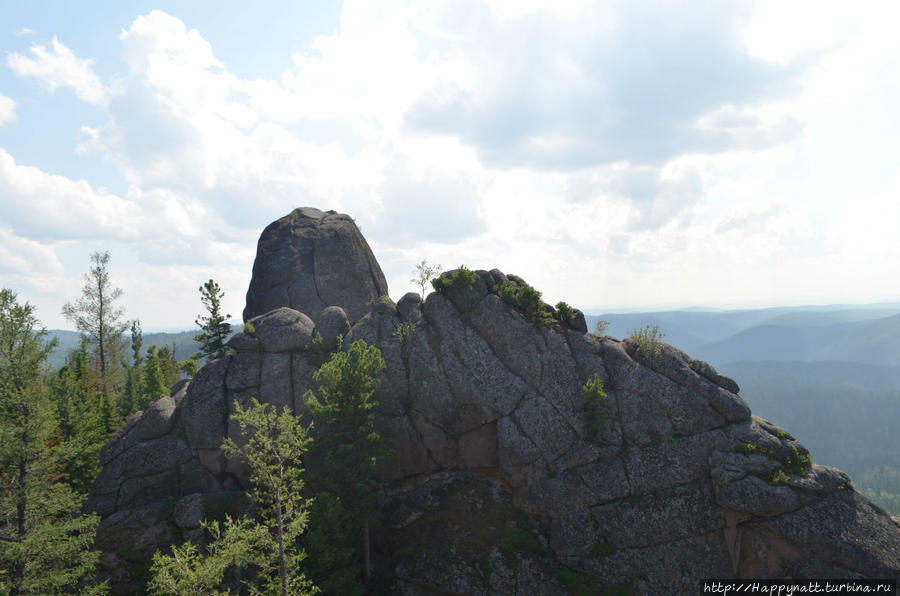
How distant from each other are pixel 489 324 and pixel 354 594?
23026 mm

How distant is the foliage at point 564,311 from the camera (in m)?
40.8

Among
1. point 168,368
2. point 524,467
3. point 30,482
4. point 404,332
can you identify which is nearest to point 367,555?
point 524,467

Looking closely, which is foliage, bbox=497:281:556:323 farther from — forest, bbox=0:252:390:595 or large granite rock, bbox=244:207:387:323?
large granite rock, bbox=244:207:387:323

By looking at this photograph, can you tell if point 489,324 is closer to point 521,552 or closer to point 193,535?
point 521,552

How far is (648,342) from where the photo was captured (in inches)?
1532

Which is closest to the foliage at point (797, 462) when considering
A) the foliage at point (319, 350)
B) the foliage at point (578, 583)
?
the foliage at point (578, 583)

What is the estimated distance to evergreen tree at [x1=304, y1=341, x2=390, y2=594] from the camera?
28.8m

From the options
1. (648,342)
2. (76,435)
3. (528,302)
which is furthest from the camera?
(528,302)

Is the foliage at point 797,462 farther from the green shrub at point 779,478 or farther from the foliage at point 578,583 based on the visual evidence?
the foliage at point 578,583

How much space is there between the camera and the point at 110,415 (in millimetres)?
50156

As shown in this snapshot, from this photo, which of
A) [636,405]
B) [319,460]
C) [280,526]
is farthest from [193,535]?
[636,405]

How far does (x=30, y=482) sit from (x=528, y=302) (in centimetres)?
3968

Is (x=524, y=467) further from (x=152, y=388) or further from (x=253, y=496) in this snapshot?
(x=152, y=388)

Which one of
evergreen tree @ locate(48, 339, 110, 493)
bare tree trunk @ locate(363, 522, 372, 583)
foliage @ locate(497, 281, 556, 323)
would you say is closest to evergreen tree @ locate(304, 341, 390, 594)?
bare tree trunk @ locate(363, 522, 372, 583)
